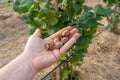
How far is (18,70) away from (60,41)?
0.34m

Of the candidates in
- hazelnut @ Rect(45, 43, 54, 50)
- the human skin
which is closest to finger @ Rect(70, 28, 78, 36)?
the human skin

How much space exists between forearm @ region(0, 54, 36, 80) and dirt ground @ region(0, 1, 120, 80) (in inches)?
45.5

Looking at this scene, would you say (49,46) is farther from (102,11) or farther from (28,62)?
(102,11)

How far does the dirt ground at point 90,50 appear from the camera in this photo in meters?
2.84

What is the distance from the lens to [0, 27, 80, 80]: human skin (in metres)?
1.50

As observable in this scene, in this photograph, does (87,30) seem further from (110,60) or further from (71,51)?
(110,60)

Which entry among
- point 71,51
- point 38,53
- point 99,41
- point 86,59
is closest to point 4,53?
point 86,59

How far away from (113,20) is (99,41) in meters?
0.40

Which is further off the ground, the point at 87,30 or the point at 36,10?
the point at 36,10

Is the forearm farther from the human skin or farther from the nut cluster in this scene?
the nut cluster

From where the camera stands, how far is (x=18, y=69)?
152cm

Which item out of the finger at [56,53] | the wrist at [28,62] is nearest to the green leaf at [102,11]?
the finger at [56,53]

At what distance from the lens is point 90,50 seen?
10.8ft

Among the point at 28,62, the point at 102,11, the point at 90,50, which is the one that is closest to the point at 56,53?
the point at 28,62
